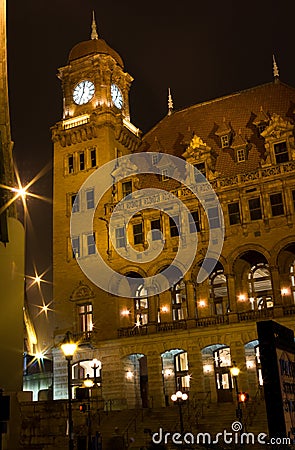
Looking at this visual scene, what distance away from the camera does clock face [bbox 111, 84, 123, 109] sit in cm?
5797

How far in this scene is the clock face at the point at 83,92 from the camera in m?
57.2

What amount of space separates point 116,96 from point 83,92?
11.4 feet

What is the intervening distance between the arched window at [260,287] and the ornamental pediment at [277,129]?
1100cm

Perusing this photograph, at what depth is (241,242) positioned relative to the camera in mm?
45688

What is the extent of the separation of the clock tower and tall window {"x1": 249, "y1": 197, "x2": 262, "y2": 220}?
533 inches

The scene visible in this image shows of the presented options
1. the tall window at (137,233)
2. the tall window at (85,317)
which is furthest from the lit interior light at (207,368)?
the tall window at (137,233)

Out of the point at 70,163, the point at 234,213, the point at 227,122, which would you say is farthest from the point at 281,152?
the point at 70,163

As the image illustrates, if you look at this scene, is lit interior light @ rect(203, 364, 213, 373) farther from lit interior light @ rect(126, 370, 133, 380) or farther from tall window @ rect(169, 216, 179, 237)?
tall window @ rect(169, 216, 179, 237)

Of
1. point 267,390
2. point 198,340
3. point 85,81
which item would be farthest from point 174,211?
point 267,390

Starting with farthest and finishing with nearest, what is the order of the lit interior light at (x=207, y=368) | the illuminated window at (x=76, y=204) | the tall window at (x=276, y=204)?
1. the illuminated window at (x=76, y=204)
2. the lit interior light at (x=207, y=368)
3. the tall window at (x=276, y=204)

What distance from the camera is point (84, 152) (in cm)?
5538

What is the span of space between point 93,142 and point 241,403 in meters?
28.7

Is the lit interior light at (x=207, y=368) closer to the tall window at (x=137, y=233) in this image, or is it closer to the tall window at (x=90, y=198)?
→ the tall window at (x=137, y=233)

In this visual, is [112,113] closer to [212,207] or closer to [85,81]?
[85,81]
